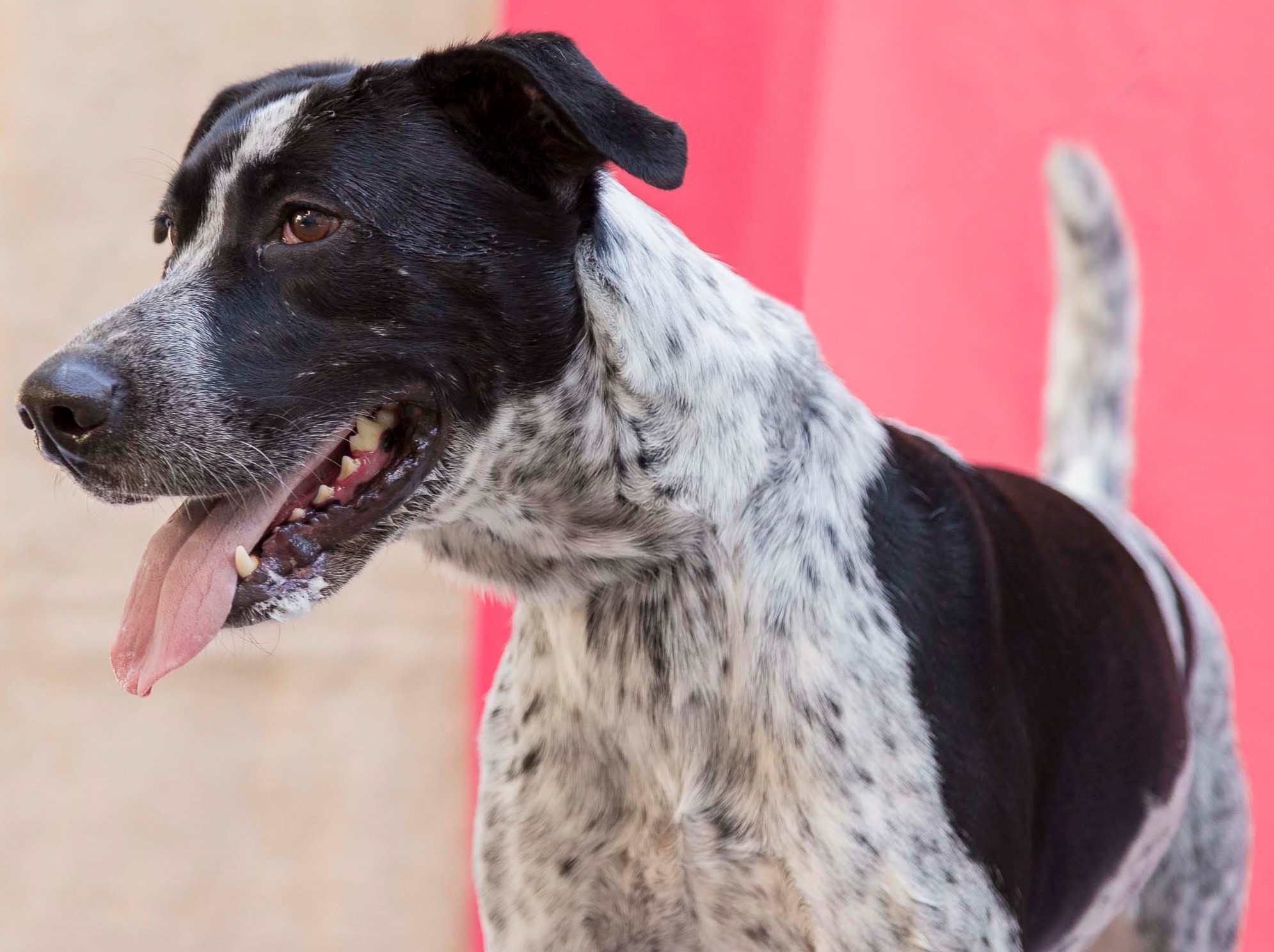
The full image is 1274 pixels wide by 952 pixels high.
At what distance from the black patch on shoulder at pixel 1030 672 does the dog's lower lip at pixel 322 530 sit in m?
0.51

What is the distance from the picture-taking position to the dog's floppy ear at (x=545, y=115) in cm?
126

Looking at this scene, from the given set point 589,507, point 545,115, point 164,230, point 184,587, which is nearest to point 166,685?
point 164,230

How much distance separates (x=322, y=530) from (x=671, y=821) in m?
0.49

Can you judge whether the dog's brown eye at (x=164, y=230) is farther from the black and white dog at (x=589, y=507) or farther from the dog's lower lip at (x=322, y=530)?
the dog's lower lip at (x=322, y=530)

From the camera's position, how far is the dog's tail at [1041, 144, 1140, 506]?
2250 millimetres

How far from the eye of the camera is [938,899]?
1.37 m

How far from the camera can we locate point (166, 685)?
9.10 feet

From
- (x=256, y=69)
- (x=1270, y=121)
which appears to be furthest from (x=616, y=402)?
(x=256, y=69)

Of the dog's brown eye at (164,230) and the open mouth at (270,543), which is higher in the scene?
the dog's brown eye at (164,230)

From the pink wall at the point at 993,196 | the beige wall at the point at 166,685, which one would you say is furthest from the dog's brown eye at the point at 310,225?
the beige wall at the point at 166,685

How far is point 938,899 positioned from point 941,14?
184cm

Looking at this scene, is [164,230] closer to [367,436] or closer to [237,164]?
[237,164]

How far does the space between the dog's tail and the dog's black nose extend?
61.4 inches

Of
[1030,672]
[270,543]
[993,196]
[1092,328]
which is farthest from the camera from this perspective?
[993,196]
